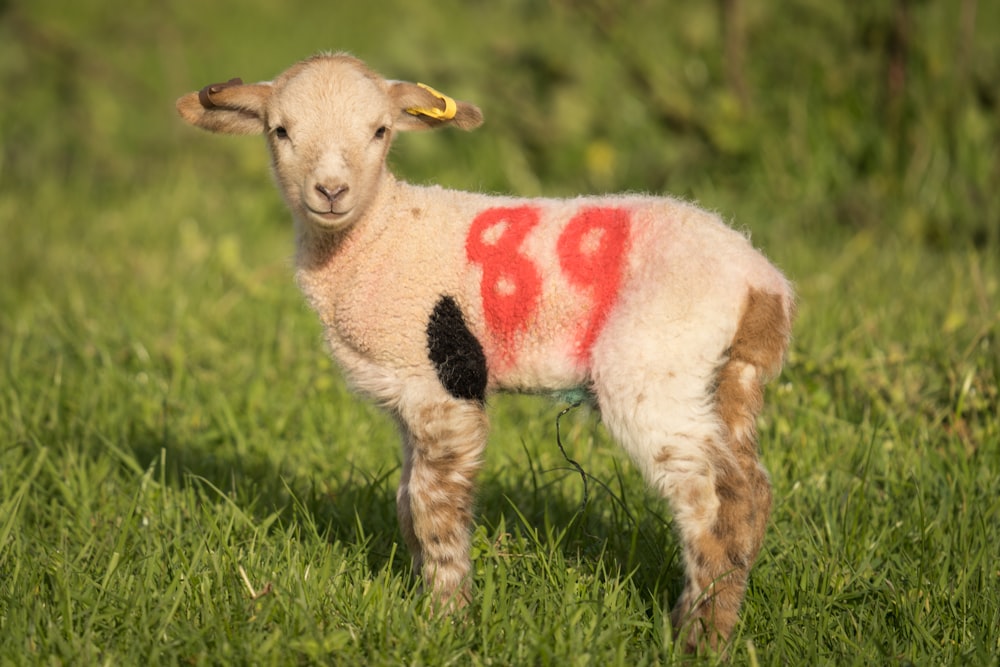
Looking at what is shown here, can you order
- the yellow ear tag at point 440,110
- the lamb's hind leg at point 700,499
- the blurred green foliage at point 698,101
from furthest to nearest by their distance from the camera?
the blurred green foliage at point 698,101
the yellow ear tag at point 440,110
the lamb's hind leg at point 700,499

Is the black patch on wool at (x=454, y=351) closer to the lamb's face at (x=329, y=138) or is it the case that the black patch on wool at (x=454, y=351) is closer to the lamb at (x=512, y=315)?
the lamb at (x=512, y=315)

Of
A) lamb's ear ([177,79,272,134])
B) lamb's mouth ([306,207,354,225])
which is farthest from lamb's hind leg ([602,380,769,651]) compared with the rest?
lamb's ear ([177,79,272,134])

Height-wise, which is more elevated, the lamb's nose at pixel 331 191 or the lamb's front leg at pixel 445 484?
the lamb's nose at pixel 331 191

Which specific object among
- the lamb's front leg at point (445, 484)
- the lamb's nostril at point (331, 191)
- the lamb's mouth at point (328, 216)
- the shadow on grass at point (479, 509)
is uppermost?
the lamb's nostril at point (331, 191)

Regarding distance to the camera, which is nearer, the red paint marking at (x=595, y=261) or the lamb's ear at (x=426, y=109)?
the red paint marking at (x=595, y=261)

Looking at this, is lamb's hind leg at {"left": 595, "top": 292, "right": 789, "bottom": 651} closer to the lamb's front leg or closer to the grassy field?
the grassy field

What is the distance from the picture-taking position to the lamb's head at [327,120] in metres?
3.42

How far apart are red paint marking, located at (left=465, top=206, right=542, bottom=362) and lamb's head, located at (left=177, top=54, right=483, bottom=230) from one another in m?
0.41

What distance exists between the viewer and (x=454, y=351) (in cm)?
340

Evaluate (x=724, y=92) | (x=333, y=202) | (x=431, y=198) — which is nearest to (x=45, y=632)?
(x=333, y=202)

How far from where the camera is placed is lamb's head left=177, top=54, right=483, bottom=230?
3.42 meters

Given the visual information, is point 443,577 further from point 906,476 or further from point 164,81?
point 164,81

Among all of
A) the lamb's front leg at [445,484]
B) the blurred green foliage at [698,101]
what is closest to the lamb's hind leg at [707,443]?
the lamb's front leg at [445,484]

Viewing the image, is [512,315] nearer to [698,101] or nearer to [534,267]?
[534,267]
